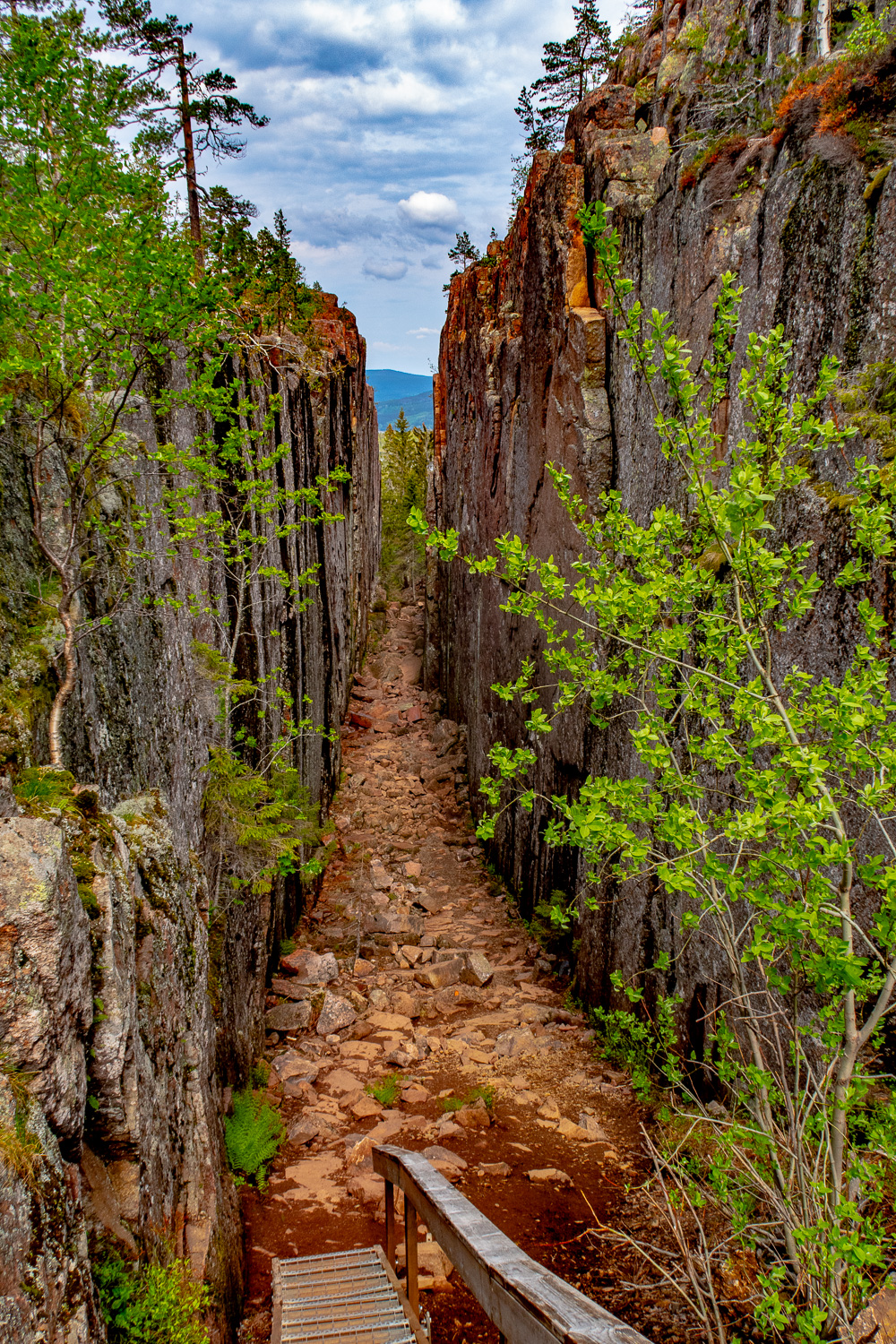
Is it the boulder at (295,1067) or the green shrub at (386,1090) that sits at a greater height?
the green shrub at (386,1090)

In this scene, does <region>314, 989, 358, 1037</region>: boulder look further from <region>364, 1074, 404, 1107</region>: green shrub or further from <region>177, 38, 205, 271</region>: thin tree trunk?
<region>177, 38, 205, 271</region>: thin tree trunk

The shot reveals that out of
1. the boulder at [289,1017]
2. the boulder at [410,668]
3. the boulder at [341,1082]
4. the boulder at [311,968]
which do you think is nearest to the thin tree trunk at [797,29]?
the boulder at [341,1082]

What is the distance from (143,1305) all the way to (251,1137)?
4.99m

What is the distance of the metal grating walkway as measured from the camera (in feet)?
12.6

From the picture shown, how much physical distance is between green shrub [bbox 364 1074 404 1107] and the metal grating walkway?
3372mm

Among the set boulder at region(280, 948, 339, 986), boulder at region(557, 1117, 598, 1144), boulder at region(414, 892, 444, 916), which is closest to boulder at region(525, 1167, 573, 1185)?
boulder at region(557, 1117, 598, 1144)

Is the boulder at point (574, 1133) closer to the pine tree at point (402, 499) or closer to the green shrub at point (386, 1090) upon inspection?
the green shrub at point (386, 1090)

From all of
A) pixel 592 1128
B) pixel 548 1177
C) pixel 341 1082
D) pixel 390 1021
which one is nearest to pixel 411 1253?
pixel 548 1177

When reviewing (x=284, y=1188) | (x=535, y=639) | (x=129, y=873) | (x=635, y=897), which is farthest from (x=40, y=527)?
(x=535, y=639)

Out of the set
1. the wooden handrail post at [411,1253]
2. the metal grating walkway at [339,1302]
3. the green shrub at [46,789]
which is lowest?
the metal grating walkway at [339,1302]

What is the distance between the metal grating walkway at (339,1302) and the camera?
12.6 ft

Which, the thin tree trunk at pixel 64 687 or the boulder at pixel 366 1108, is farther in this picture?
the boulder at pixel 366 1108

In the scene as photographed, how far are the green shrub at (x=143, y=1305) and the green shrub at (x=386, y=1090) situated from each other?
5.67m

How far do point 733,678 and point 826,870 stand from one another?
1.94m
